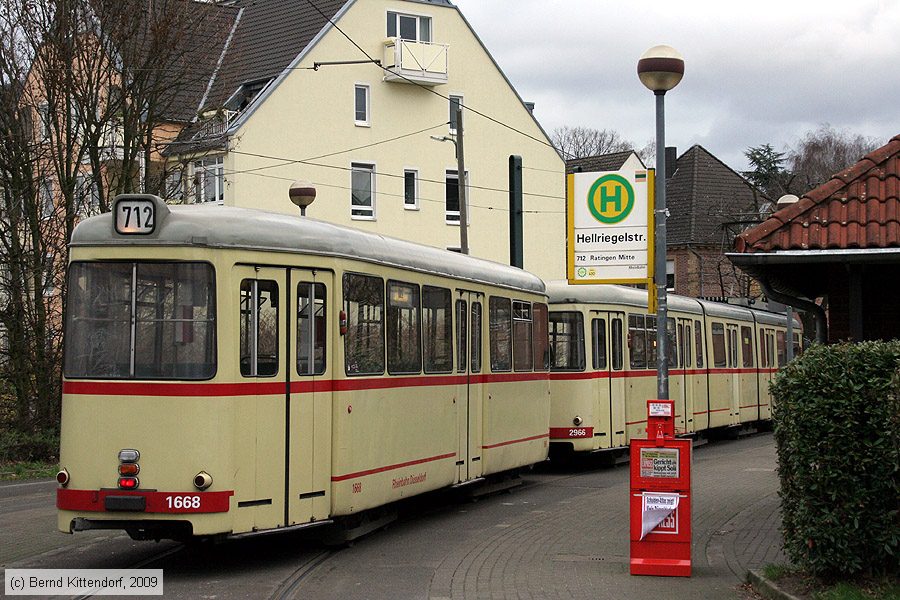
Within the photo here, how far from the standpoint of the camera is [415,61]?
44.4 metres

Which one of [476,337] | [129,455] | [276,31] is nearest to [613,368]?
[476,337]

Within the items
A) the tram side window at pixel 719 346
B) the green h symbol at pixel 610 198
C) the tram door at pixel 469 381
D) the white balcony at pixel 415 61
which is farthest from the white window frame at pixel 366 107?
the green h symbol at pixel 610 198

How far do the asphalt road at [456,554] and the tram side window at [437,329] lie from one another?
1838mm

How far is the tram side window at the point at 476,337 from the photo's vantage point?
1600 centimetres

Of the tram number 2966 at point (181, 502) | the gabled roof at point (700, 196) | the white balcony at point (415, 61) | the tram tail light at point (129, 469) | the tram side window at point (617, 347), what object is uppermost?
the white balcony at point (415, 61)

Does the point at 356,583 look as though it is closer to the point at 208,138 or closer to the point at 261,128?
the point at 208,138

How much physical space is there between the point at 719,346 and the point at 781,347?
6.85 meters

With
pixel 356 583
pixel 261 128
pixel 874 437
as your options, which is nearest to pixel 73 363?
pixel 356 583

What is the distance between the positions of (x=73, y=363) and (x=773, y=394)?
5.76 metres

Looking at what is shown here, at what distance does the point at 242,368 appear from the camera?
36.2ft

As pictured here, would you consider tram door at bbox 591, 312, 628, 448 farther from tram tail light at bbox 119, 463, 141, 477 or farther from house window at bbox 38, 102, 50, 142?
tram tail light at bbox 119, 463, 141, 477

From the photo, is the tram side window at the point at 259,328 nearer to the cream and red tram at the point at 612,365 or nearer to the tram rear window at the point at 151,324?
the tram rear window at the point at 151,324

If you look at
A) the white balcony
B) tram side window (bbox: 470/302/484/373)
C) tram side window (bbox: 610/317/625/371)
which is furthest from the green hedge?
the white balcony

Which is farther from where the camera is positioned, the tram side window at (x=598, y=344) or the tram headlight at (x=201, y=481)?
the tram side window at (x=598, y=344)
